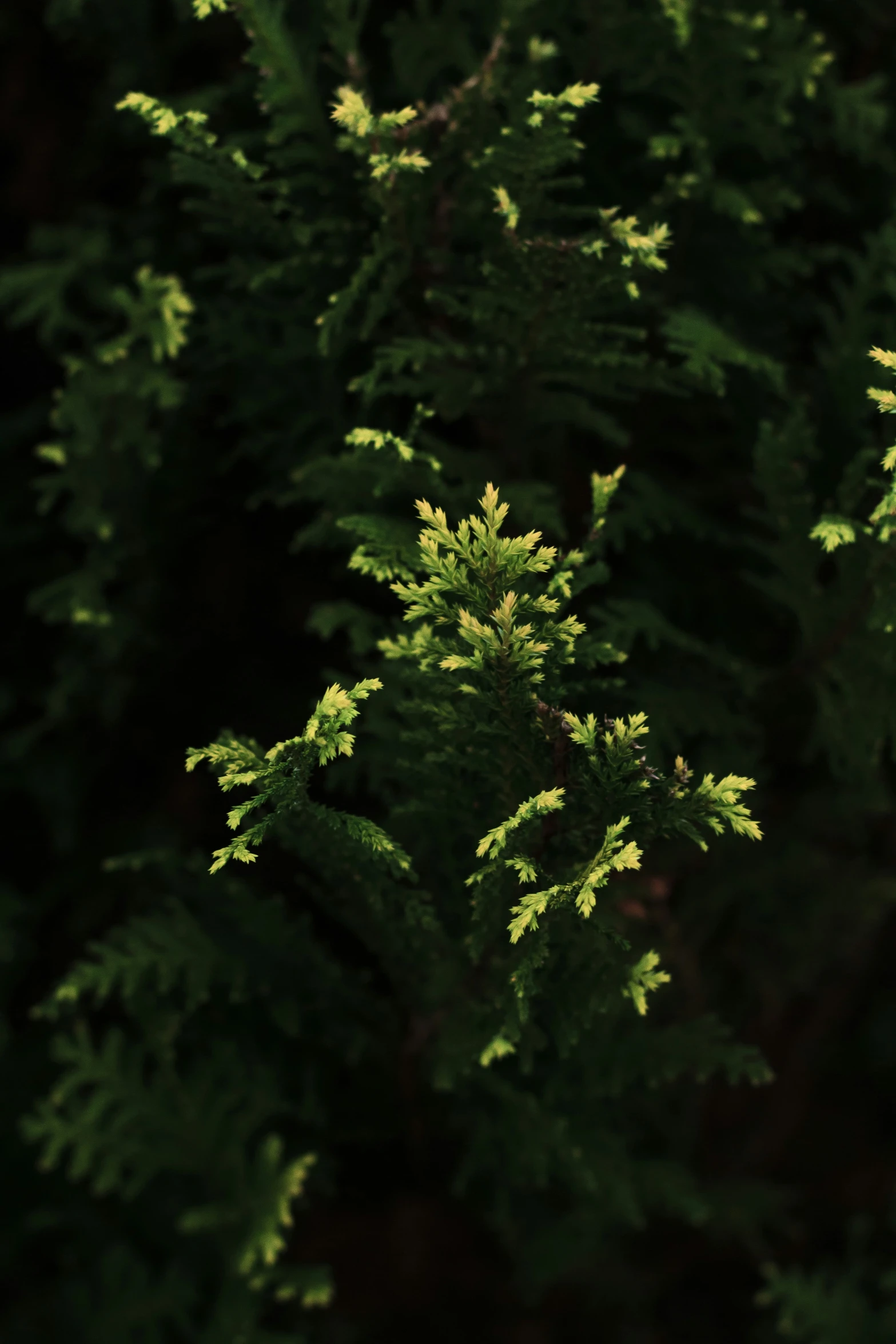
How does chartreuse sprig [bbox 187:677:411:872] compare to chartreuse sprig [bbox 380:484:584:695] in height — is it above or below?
below

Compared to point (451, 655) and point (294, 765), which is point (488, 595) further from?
point (294, 765)

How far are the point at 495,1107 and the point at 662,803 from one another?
749mm

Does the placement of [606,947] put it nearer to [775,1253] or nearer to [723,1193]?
[723,1193]

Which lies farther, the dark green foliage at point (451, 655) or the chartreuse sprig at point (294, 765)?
the dark green foliage at point (451, 655)

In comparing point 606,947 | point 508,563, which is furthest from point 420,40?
point 606,947

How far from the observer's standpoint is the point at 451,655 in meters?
0.98

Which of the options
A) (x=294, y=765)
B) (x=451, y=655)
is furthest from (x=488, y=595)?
(x=294, y=765)

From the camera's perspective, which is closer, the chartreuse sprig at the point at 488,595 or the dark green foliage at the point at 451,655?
the chartreuse sprig at the point at 488,595

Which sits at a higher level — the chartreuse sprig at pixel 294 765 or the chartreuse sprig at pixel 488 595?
the chartreuse sprig at pixel 488 595

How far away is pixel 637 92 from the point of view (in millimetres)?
1524

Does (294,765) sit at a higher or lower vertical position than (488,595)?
lower

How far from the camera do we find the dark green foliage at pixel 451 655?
113cm

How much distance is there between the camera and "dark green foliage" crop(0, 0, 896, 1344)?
1.13 metres

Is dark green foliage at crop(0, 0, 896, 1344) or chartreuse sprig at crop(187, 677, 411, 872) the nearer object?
chartreuse sprig at crop(187, 677, 411, 872)
